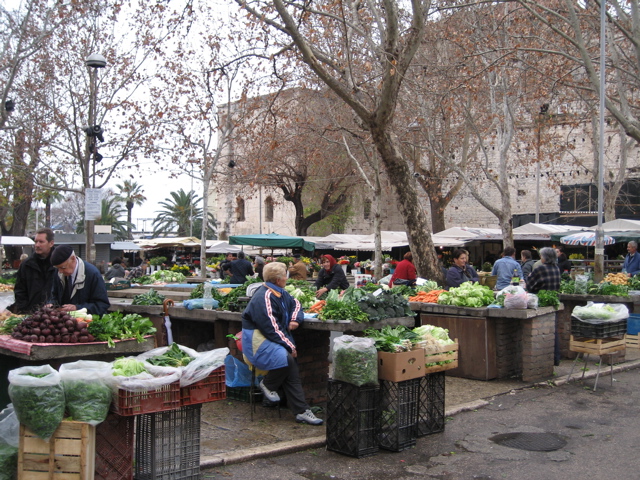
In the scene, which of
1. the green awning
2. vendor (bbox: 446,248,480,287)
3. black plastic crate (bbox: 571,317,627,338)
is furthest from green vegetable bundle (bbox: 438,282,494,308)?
the green awning

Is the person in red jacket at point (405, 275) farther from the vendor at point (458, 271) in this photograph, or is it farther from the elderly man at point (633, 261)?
the elderly man at point (633, 261)

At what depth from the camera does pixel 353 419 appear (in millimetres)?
5863

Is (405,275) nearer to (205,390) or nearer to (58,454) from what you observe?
(205,390)

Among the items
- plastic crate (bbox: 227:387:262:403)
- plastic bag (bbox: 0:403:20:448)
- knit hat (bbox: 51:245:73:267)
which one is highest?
knit hat (bbox: 51:245:73:267)

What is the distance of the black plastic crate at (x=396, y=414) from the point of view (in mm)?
6012

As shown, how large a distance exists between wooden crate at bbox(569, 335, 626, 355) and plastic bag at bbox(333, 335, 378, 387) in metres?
4.17

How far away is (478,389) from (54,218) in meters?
91.6

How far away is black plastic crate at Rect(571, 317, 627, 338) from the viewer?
339 inches

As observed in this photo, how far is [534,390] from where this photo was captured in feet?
29.1

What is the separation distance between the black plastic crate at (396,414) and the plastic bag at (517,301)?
3.45m

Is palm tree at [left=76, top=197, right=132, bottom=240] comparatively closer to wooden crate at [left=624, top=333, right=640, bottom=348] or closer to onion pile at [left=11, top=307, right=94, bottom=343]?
wooden crate at [left=624, top=333, right=640, bottom=348]

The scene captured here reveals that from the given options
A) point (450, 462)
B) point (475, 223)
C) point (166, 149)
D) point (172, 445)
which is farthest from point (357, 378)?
point (475, 223)

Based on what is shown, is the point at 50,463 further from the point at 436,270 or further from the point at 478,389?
the point at 436,270

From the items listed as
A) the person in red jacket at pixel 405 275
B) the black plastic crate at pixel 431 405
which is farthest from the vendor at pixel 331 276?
the black plastic crate at pixel 431 405
